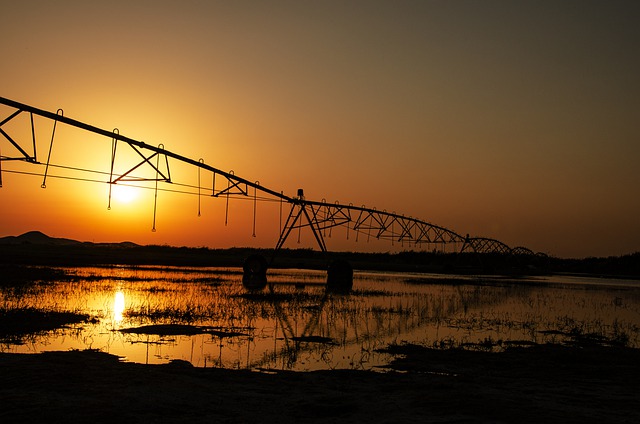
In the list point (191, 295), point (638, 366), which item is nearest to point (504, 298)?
point (191, 295)

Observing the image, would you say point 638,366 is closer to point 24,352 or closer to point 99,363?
point 99,363

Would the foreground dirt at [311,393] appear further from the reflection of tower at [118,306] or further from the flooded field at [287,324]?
the reflection of tower at [118,306]

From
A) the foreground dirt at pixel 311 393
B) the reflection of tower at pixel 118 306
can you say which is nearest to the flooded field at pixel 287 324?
the reflection of tower at pixel 118 306

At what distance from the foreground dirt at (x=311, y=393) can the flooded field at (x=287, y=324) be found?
144cm

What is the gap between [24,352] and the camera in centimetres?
1356

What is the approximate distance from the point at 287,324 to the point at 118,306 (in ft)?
25.6

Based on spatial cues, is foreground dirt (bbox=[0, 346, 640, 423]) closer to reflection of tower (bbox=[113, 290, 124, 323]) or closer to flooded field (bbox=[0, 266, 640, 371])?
flooded field (bbox=[0, 266, 640, 371])

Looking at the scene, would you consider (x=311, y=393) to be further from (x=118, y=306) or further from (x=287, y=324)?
(x=118, y=306)

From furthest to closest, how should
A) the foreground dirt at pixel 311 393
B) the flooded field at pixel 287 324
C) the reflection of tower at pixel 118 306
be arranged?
the reflection of tower at pixel 118 306
the flooded field at pixel 287 324
the foreground dirt at pixel 311 393

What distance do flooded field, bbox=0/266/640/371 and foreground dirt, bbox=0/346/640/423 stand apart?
4.73 feet

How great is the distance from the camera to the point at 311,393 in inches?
416

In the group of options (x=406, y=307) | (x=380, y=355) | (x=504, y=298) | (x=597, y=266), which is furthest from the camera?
(x=597, y=266)

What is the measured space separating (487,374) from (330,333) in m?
6.66

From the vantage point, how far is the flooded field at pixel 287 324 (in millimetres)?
14586
